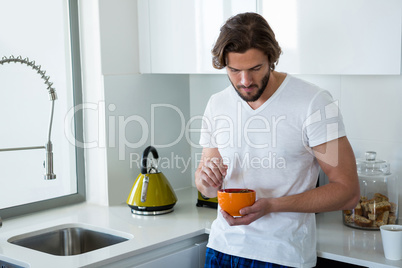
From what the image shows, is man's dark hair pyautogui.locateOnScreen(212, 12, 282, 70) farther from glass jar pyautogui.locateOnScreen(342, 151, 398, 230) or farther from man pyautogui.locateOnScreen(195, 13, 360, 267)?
glass jar pyautogui.locateOnScreen(342, 151, 398, 230)

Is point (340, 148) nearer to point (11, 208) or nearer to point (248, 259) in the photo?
point (248, 259)

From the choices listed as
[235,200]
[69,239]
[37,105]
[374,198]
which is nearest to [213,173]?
[235,200]

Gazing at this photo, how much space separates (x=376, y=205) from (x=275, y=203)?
0.59 metres

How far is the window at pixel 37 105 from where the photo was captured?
7.88ft

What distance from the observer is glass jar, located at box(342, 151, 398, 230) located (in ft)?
6.93

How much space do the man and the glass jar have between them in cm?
38

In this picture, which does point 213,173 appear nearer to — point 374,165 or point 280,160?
point 280,160

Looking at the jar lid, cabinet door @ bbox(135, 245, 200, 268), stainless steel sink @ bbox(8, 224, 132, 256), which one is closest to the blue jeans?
cabinet door @ bbox(135, 245, 200, 268)

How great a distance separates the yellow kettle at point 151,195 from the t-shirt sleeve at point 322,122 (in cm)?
86

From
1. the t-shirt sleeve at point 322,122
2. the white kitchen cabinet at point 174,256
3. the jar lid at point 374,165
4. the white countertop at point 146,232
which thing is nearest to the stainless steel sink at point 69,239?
the white countertop at point 146,232

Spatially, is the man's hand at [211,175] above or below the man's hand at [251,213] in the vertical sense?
above

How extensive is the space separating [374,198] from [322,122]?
617 millimetres

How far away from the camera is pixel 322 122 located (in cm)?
167

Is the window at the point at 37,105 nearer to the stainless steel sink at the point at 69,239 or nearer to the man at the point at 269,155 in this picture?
the stainless steel sink at the point at 69,239
